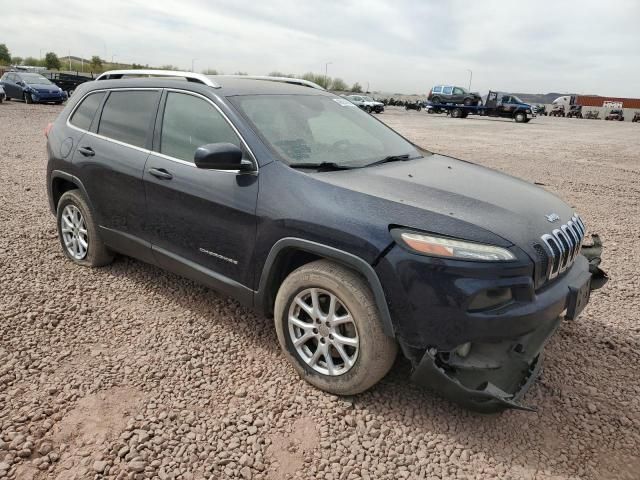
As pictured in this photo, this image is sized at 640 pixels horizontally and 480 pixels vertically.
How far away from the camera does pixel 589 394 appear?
2.96 metres

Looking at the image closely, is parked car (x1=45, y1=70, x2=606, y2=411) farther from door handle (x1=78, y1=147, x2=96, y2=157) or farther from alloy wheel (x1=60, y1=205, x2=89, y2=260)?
alloy wheel (x1=60, y1=205, x2=89, y2=260)

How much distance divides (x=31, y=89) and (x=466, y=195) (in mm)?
26979

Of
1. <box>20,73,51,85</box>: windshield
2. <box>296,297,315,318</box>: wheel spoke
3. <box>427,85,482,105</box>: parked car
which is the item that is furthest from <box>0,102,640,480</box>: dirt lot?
<box>427,85,482,105</box>: parked car

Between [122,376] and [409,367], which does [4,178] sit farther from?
[409,367]

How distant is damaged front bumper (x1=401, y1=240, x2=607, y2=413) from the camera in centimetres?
239

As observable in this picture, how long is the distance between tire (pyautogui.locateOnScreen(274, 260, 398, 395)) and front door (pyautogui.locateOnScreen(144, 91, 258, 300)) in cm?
36

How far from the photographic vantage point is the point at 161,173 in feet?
11.2

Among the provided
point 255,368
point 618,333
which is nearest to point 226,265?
point 255,368

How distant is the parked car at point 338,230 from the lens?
2.39 meters

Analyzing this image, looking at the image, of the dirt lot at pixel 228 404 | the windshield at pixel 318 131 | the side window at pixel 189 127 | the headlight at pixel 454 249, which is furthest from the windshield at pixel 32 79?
the headlight at pixel 454 249

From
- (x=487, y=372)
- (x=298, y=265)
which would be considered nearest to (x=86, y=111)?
(x=298, y=265)

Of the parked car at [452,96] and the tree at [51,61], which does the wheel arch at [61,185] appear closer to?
the parked car at [452,96]

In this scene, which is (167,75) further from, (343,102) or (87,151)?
(343,102)

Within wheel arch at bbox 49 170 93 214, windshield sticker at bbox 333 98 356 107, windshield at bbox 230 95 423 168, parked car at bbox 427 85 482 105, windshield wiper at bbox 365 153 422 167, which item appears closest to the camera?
windshield at bbox 230 95 423 168
